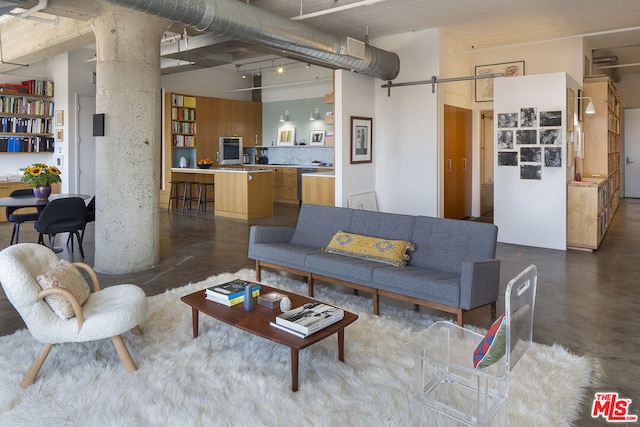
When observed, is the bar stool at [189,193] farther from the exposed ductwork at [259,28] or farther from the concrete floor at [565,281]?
the exposed ductwork at [259,28]

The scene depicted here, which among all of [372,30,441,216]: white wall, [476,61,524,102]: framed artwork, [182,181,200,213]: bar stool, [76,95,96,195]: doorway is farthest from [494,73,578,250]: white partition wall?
[76,95,96,195]: doorway

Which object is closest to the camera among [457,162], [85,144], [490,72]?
→ [457,162]

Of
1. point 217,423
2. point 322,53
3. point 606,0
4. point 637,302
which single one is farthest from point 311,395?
point 606,0

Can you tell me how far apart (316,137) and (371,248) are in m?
8.68

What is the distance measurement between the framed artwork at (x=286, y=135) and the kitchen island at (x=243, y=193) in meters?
3.21

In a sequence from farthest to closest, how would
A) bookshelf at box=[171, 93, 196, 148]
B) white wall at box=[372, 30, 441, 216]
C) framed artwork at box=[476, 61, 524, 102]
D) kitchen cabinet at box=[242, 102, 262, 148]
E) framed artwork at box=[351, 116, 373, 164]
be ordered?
kitchen cabinet at box=[242, 102, 262, 148]
bookshelf at box=[171, 93, 196, 148]
framed artwork at box=[476, 61, 524, 102]
white wall at box=[372, 30, 441, 216]
framed artwork at box=[351, 116, 373, 164]

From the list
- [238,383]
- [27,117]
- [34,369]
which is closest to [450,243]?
[238,383]

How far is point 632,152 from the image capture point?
1327cm

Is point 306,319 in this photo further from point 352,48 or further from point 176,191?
point 176,191

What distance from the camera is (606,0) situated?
6.73 metres

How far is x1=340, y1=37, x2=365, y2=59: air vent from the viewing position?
6.75m

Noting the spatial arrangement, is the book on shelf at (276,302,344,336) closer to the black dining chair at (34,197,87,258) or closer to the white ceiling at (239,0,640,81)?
the black dining chair at (34,197,87,258)

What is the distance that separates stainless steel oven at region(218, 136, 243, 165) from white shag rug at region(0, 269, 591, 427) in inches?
369

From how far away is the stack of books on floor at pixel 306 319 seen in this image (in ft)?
9.50
